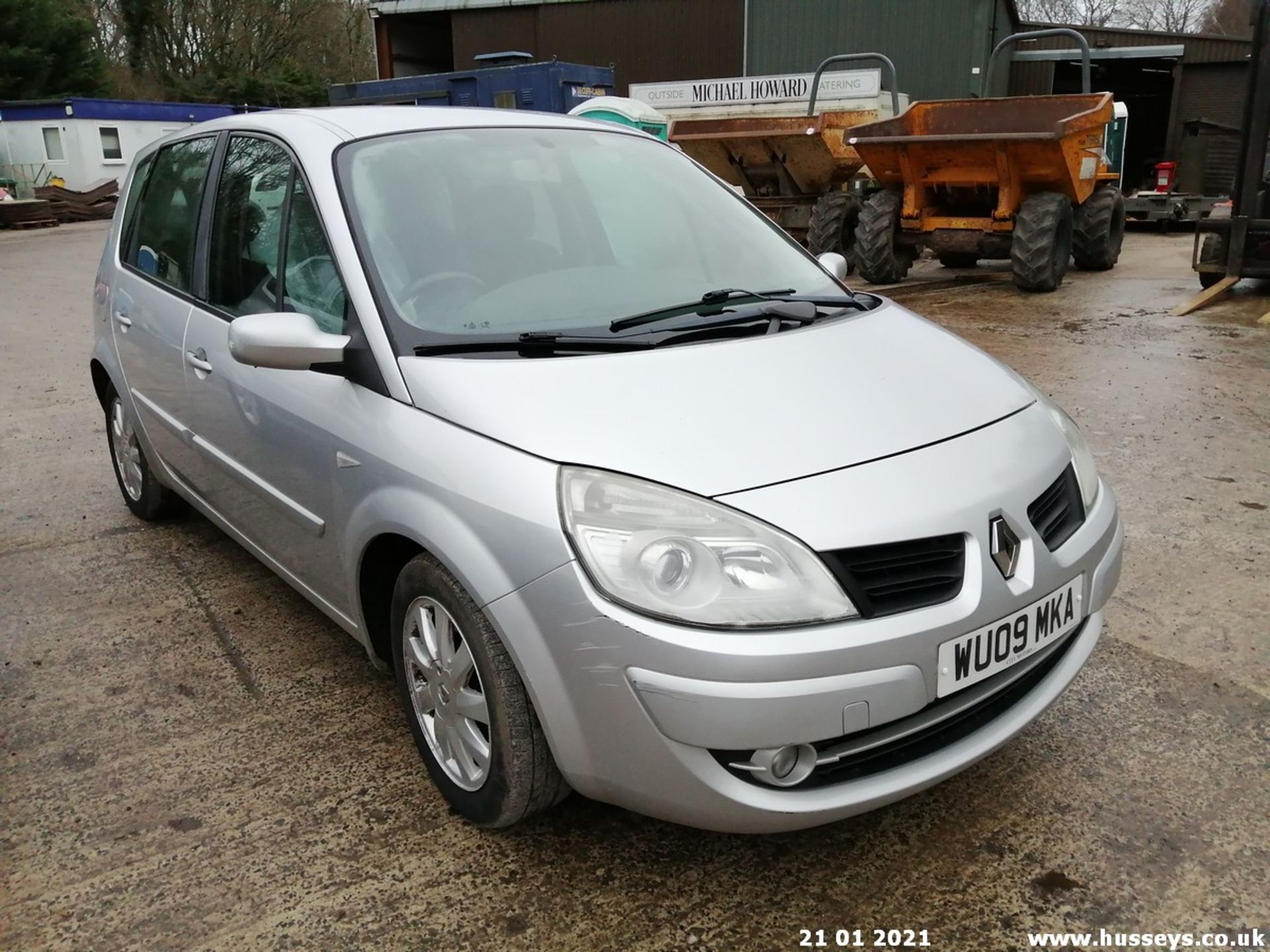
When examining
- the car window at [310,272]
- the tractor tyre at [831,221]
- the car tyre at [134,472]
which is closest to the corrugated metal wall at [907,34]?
the tractor tyre at [831,221]

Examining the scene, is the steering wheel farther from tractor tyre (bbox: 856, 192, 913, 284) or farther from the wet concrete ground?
tractor tyre (bbox: 856, 192, 913, 284)

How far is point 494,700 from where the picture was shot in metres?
2.17

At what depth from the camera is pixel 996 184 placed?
10.2m

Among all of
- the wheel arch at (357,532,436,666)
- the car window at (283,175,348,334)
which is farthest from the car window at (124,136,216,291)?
the wheel arch at (357,532,436,666)

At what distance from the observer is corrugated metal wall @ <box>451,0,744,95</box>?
23.9 meters

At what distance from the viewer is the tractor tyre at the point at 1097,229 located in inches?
442

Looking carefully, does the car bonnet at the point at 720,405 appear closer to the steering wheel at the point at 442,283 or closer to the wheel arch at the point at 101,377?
the steering wheel at the point at 442,283

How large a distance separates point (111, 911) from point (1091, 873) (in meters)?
2.04

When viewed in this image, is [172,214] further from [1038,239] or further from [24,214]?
[24,214]

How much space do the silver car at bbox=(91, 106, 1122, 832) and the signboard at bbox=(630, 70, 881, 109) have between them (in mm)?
11793

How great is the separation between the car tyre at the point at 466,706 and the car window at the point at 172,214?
1.73m

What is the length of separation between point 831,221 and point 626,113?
2838 mm

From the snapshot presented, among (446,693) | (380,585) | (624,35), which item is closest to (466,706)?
(446,693)

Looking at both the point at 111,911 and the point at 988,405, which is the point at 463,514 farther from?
the point at 988,405
